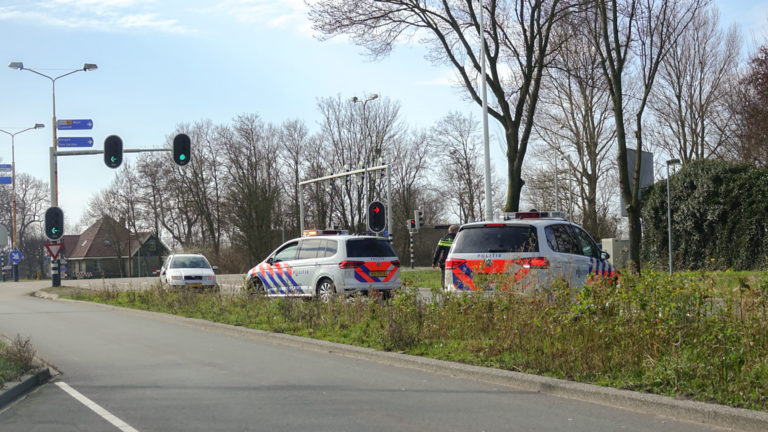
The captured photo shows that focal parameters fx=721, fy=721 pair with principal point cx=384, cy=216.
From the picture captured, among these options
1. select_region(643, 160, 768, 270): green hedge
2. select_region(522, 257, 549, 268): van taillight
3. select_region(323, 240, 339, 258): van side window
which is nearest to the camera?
select_region(522, 257, 549, 268): van taillight

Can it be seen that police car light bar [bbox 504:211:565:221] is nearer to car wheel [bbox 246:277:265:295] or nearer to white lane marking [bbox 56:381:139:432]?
car wheel [bbox 246:277:265:295]

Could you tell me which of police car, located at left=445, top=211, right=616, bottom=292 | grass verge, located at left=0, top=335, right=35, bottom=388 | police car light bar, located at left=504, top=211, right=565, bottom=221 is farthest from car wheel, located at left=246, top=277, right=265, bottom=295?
grass verge, located at left=0, top=335, right=35, bottom=388

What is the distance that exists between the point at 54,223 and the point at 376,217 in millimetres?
12518

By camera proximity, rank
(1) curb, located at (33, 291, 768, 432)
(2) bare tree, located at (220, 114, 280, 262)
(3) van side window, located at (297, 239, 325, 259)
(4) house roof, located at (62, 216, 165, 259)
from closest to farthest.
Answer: (1) curb, located at (33, 291, 768, 432), (3) van side window, located at (297, 239, 325, 259), (2) bare tree, located at (220, 114, 280, 262), (4) house roof, located at (62, 216, 165, 259)

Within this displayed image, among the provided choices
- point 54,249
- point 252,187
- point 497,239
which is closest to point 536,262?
point 497,239

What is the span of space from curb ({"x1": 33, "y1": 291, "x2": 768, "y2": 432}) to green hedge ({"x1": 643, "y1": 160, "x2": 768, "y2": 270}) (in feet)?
57.3

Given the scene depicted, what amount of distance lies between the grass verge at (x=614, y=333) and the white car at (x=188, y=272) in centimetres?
1308

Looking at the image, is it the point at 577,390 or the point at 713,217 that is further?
the point at 713,217

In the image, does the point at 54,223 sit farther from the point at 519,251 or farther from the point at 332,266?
the point at 519,251

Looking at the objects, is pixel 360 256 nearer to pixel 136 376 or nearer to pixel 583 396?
pixel 136 376

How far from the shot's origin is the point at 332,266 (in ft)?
53.5

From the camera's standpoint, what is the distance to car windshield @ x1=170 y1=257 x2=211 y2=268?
2438cm

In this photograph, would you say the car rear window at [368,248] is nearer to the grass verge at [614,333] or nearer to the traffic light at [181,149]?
the grass verge at [614,333]

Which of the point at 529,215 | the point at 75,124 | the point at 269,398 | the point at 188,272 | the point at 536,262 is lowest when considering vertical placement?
the point at 269,398
